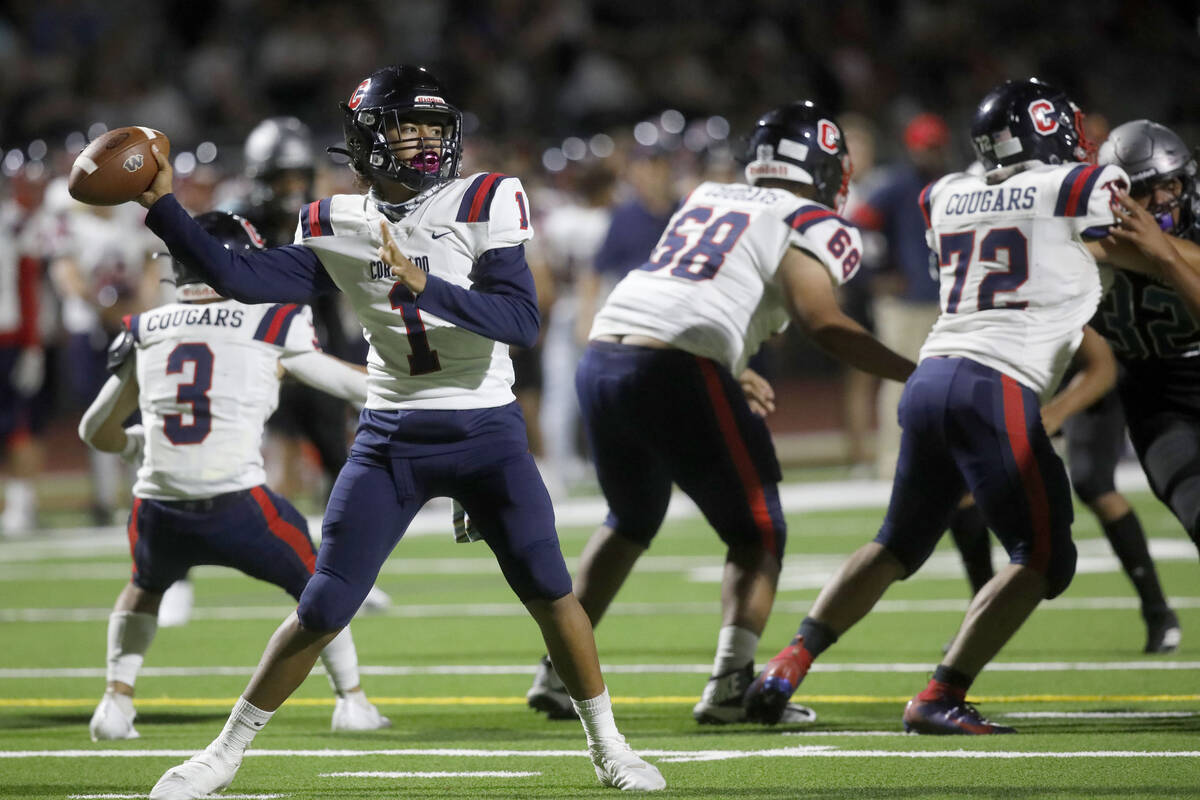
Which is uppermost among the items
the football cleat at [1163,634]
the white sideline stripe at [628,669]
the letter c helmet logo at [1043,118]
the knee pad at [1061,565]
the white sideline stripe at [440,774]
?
the letter c helmet logo at [1043,118]

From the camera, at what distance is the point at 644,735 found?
5.16m

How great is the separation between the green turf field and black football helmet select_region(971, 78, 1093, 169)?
1597 mm

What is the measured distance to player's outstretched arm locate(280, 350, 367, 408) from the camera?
543 cm

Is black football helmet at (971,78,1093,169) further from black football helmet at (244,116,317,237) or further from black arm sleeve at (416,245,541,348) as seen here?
black football helmet at (244,116,317,237)

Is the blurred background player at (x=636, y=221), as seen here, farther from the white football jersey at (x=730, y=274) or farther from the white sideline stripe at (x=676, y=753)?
the white sideline stripe at (x=676, y=753)

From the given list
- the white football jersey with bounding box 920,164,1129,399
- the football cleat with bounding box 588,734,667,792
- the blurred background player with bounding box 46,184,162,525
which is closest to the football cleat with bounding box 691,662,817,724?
the football cleat with bounding box 588,734,667,792

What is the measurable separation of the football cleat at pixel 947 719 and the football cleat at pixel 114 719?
2241mm

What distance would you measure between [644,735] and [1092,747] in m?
1.22

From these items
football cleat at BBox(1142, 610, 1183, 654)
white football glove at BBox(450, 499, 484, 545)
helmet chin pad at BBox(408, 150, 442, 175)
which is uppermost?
helmet chin pad at BBox(408, 150, 442, 175)

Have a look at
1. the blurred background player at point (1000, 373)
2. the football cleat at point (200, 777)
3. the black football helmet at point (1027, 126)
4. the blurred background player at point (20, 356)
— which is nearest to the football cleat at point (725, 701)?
the blurred background player at point (1000, 373)

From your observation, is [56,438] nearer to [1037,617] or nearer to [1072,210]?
[1037,617]

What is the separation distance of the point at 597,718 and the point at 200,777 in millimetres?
934

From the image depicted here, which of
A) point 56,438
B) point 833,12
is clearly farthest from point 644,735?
point 833,12

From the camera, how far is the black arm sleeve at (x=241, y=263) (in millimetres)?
4098
